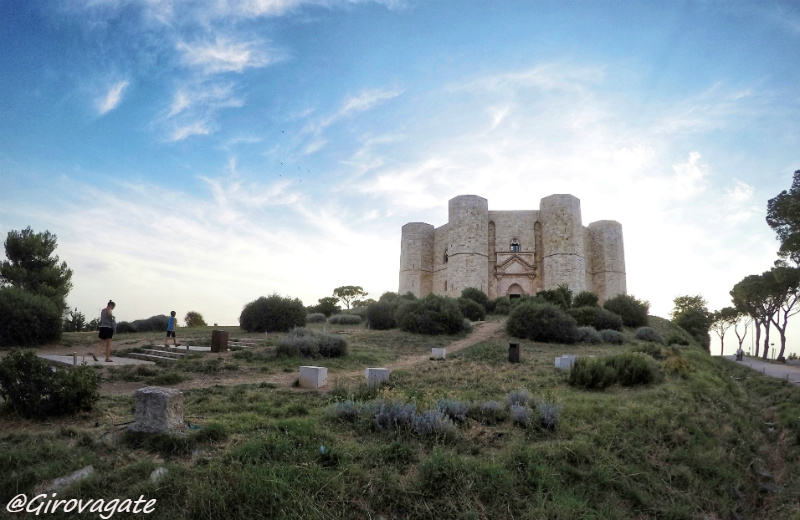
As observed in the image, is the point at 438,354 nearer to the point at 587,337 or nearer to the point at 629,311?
the point at 587,337

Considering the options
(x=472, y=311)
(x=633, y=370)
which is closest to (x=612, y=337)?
(x=472, y=311)

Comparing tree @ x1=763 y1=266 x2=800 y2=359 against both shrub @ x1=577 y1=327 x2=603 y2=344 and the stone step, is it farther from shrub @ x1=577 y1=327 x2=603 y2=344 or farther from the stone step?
the stone step

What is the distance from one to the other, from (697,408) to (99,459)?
931 cm

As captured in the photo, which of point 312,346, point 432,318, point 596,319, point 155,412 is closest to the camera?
point 155,412

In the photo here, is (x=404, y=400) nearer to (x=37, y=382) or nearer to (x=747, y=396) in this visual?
(x=37, y=382)

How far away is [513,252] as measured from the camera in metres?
39.6

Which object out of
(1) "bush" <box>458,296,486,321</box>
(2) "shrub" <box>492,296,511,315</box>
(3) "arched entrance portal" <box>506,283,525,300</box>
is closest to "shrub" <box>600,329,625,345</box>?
(1) "bush" <box>458,296,486,321</box>

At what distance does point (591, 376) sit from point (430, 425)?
520cm

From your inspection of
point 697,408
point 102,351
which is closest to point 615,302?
point 697,408

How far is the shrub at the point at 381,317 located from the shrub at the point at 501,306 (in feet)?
26.3

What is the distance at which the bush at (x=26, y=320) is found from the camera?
14953mm

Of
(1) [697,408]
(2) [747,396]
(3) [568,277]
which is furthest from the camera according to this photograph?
(3) [568,277]

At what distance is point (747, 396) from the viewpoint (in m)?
12.7

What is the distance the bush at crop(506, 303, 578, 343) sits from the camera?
18.8 metres
